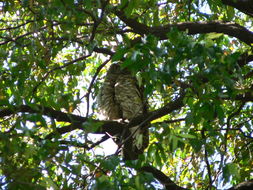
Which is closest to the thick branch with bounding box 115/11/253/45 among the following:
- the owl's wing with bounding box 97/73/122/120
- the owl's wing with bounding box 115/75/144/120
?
the owl's wing with bounding box 115/75/144/120

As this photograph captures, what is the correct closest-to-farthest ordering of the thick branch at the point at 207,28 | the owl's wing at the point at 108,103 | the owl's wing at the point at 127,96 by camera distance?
the thick branch at the point at 207,28
the owl's wing at the point at 127,96
the owl's wing at the point at 108,103

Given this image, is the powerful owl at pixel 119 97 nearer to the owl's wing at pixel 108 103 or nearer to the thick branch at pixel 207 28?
the owl's wing at pixel 108 103

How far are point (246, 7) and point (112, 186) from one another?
2.29 metres

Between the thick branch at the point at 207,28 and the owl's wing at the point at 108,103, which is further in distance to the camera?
the owl's wing at the point at 108,103

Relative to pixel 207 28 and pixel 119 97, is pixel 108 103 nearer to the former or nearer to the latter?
pixel 119 97

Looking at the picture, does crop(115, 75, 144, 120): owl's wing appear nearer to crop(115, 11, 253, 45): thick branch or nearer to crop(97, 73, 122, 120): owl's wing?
crop(97, 73, 122, 120): owl's wing

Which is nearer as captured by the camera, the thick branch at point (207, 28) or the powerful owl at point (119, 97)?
the thick branch at point (207, 28)

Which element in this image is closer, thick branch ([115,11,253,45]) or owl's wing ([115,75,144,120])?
thick branch ([115,11,253,45])

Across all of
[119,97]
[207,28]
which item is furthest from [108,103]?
[207,28]

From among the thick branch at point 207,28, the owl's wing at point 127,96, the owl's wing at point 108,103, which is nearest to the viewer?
the thick branch at point 207,28

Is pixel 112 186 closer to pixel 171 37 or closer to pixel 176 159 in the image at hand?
pixel 171 37

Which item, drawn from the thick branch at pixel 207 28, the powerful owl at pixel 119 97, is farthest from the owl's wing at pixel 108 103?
the thick branch at pixel 207 28

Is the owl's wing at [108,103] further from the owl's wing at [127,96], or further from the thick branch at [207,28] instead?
the thick branch at [207,28]

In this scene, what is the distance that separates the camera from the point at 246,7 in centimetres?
372
